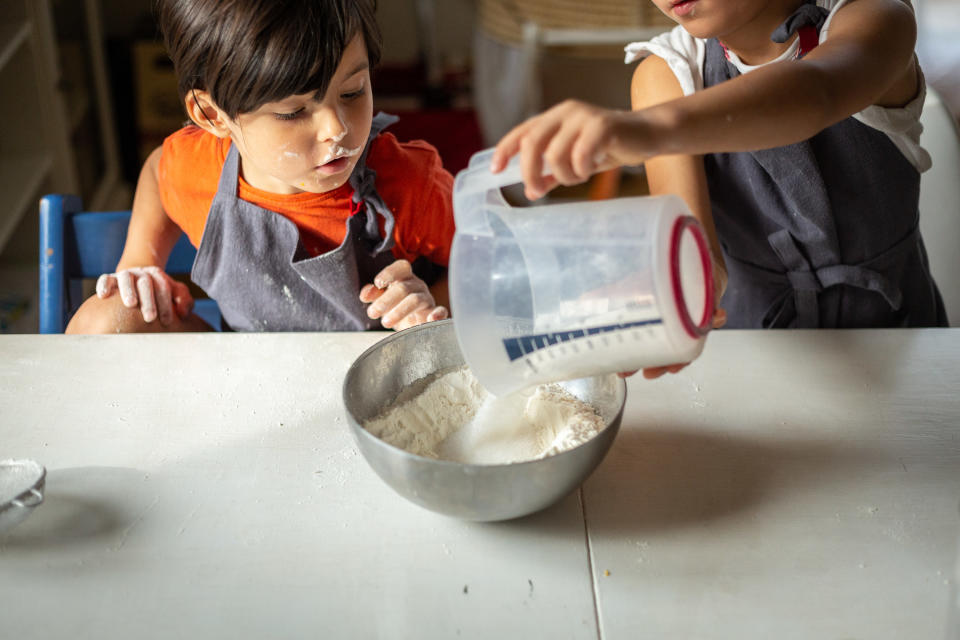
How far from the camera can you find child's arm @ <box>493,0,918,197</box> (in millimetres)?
586

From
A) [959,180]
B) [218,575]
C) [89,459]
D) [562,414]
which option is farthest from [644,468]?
[959,180]

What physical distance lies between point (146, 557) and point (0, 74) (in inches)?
80.0

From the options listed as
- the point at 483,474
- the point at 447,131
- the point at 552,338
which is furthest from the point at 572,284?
the point at 447,131

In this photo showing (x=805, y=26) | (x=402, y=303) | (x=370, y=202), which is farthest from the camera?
(x=370, y=202)

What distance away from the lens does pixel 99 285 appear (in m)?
1.09

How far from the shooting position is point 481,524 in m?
0.71

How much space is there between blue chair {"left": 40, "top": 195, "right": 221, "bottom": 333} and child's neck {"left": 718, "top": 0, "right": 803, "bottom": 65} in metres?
0.82

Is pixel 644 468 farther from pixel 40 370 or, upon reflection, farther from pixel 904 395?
pixel 40 370

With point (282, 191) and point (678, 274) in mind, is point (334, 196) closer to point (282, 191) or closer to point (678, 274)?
point (282, 191)

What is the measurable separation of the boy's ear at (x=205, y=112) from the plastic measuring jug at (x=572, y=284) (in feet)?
1.72

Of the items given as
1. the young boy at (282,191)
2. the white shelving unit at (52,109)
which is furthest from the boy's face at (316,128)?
the white shelving unit at (52,109)

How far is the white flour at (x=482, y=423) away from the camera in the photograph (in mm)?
732

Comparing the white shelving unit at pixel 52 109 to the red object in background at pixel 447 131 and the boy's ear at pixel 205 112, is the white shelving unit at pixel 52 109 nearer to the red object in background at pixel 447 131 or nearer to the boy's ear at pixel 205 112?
the red object in background at pixel 447 131

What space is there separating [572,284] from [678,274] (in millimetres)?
75
